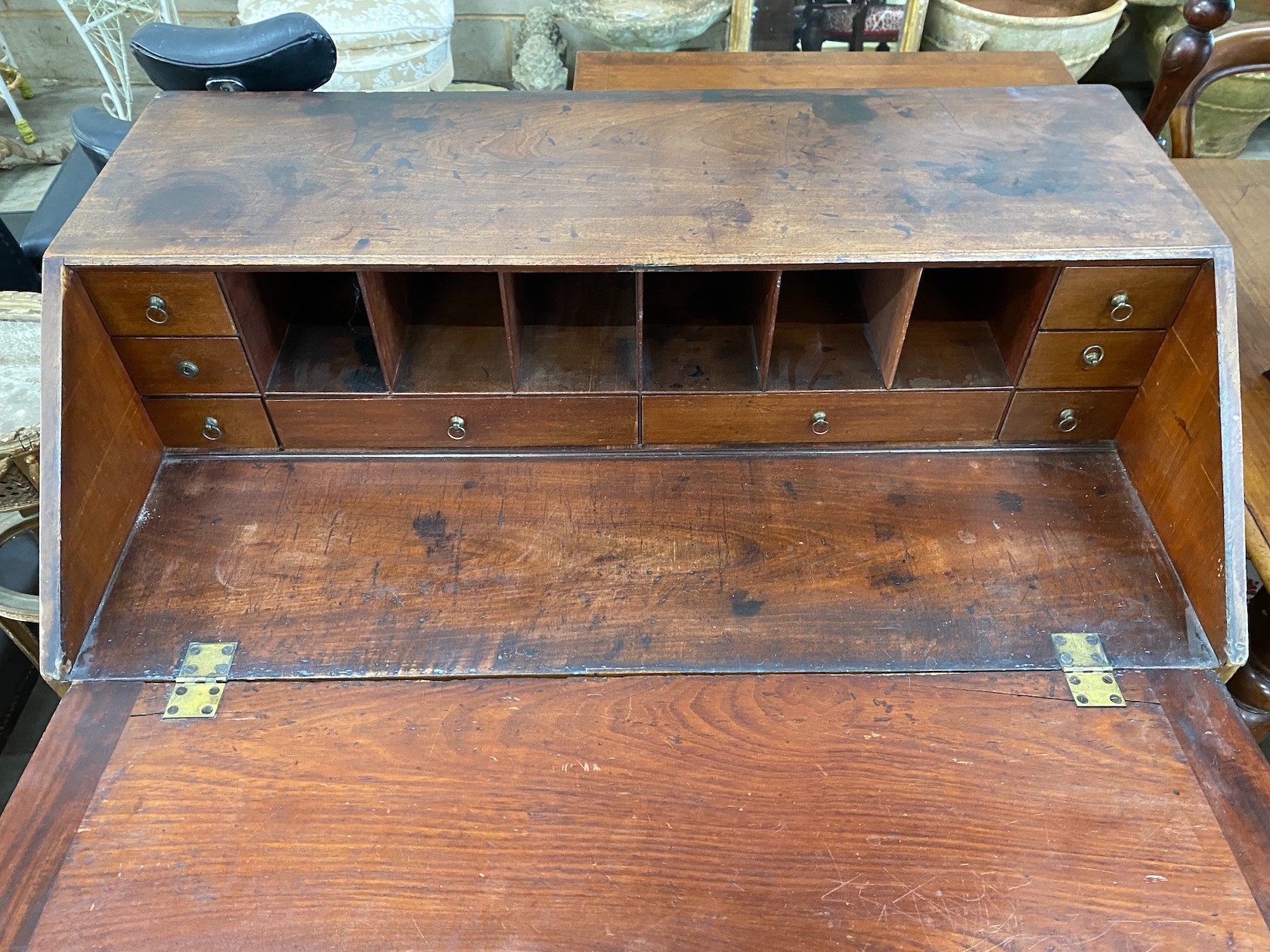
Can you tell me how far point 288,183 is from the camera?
51.8 inches

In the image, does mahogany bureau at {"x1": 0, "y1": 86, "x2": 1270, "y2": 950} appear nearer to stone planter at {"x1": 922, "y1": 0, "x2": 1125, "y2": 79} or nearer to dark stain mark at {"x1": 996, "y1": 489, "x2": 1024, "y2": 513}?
dark stain mark at {"x1": 996, "y1": 489, "x2": 1024, "y2": 513}

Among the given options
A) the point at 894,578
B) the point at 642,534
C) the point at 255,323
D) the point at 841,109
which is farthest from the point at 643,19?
the point at 894,578

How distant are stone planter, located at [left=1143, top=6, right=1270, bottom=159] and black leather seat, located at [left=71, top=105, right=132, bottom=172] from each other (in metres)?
3.01

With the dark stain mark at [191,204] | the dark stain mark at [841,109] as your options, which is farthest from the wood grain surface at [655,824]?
the dark stain mark at [841,109]

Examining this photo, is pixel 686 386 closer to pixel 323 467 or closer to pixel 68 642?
pixel 323 467

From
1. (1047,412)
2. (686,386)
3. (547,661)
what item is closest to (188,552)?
(547,661)

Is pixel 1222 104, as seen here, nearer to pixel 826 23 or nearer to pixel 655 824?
pixel 826 23

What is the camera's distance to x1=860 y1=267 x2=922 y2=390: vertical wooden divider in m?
1.26

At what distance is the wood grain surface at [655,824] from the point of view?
0.99 meters

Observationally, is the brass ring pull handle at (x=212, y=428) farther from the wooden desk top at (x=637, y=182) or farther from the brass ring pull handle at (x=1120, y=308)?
the brass ring pull handle at (x=1120, y=308)

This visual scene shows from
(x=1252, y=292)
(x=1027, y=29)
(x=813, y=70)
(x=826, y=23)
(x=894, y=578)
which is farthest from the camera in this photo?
(x=826, y=23)

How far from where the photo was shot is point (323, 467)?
4.71 ft

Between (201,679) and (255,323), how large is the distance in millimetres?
517

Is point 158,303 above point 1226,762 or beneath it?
above
